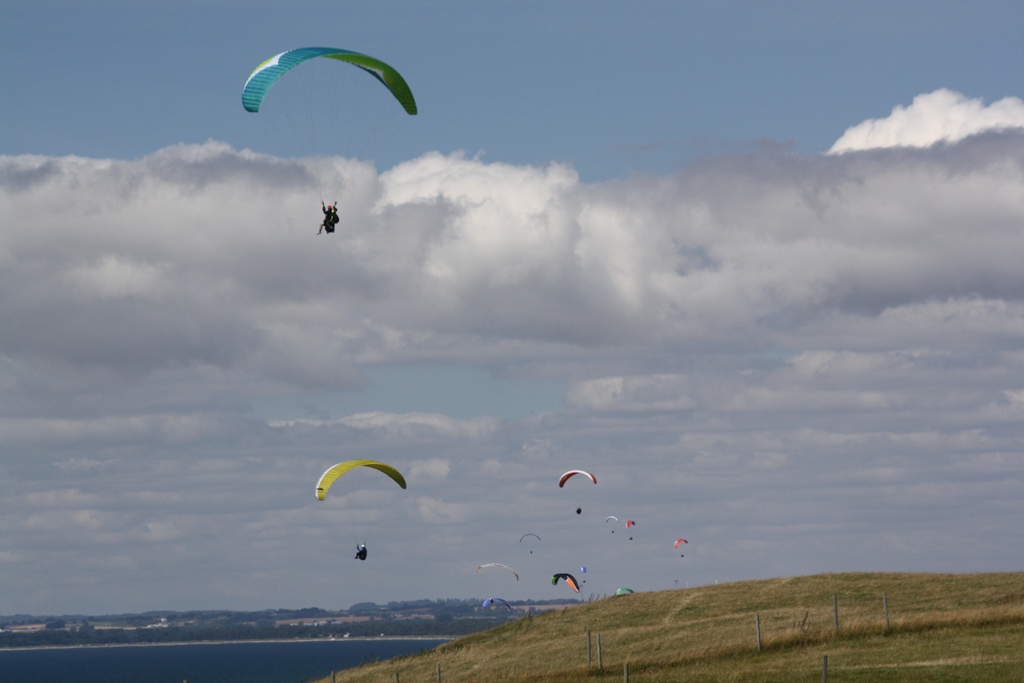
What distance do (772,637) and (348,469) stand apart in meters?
22.0

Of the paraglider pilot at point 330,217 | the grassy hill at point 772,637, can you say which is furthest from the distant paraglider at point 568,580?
the paraglider pilot at point 330,217

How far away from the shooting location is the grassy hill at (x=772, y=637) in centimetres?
4769

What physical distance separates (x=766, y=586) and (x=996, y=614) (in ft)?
69.5

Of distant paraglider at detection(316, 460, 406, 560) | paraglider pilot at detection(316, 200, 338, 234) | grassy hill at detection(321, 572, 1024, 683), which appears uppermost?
paraglider pilot at detection(316, 200, 338, 234)

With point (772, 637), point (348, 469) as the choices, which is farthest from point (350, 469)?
point (772, 637)

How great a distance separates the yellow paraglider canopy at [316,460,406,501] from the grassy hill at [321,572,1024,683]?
1036 centimetres

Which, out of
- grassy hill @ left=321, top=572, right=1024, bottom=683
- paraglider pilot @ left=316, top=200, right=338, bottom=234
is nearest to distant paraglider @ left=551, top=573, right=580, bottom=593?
grassy hill @ left=321, top=572, right=1024, bottom=683

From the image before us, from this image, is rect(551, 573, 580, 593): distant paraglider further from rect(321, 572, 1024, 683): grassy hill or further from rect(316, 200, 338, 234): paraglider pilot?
rect(316, 200, 338, 234): paraglider pilot

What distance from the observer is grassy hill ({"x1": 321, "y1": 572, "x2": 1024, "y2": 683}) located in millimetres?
47688

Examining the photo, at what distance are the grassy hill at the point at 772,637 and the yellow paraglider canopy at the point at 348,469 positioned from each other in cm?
1036

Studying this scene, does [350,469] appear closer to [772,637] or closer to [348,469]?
[348,469]

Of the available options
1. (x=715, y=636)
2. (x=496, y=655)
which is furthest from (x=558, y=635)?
(x=715, y=636)

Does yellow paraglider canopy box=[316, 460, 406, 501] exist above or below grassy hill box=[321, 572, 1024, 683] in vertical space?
above

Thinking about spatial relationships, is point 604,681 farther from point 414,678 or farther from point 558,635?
point 558,635
